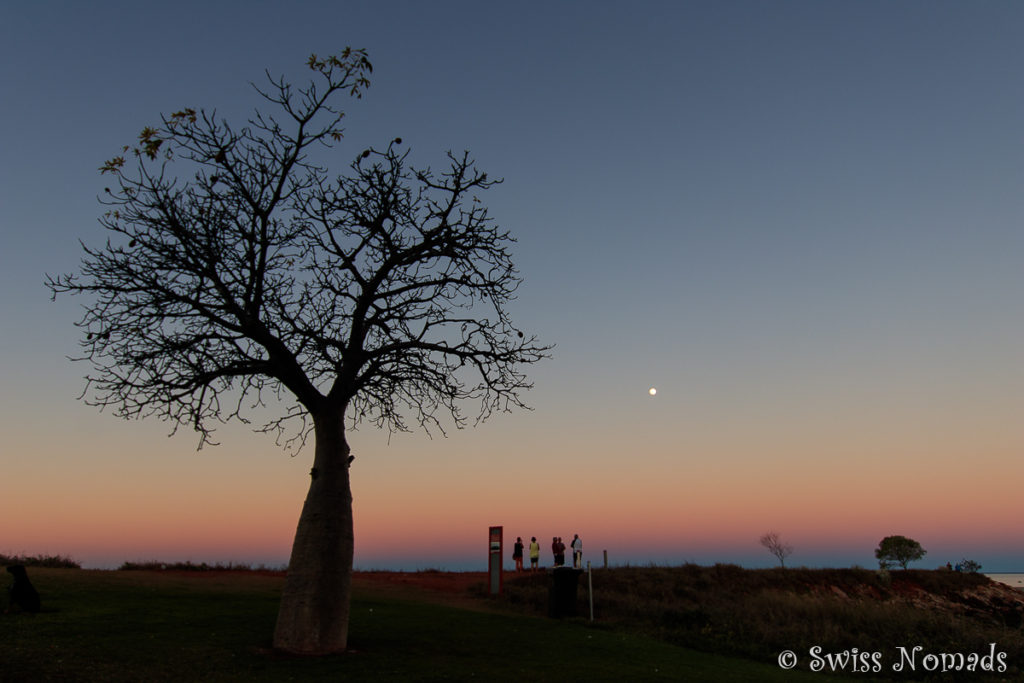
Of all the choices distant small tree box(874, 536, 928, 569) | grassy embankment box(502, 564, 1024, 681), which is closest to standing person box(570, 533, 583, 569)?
grassy embankment box(502, 564, 1024, 681)

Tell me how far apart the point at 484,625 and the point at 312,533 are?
5.77 m

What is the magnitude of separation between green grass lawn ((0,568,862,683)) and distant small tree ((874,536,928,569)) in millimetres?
65760

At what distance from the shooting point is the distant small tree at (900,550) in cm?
7098

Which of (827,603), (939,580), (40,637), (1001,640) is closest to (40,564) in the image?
(40,637)

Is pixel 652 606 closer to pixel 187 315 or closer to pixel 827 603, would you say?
pixel 827 603

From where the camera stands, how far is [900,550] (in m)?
71.8

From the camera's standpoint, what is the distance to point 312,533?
41.3 feet

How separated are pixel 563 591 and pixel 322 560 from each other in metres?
9.74

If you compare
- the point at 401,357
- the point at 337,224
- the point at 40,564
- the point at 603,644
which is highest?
the point at 337,224

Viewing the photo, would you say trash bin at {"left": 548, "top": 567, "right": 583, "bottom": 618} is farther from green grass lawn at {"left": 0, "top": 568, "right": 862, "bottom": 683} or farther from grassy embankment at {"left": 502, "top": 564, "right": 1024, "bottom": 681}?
grassy embankment at {"left": 502, "top": 564, "right": 1024, "bottom": 681}

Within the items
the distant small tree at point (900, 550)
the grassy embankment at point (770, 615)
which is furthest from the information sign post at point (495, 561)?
the distant small tree at point (900, 550)

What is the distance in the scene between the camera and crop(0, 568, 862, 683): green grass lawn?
10406 millimetres

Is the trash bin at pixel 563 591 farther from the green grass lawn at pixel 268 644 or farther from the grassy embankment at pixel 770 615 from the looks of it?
the grassy embankment at pixel 770 615

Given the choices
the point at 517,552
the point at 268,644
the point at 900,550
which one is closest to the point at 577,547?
the point at 517,552
